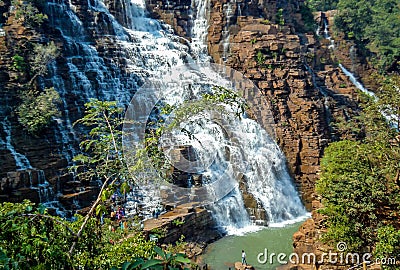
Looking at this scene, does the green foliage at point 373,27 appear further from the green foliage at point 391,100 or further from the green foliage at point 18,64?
the green foliage at point 18,64

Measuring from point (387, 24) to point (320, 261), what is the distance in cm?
3066

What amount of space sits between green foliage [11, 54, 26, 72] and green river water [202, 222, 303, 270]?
10.1 meters

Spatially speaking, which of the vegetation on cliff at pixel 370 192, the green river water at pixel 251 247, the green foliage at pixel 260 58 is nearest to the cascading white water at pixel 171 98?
the green river water at pixel 251 247

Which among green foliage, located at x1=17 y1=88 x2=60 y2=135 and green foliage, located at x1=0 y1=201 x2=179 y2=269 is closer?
green foliage, located at x1=0 y1=201 x2=179 y2=269

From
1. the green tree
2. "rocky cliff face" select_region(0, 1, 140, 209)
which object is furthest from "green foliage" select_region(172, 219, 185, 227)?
the green tree

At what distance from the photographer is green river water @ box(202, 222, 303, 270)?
40.3 feet

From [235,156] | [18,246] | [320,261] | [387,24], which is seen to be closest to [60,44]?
[235,156]

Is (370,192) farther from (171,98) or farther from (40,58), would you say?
(40,58)

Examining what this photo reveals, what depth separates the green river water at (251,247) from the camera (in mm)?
12273

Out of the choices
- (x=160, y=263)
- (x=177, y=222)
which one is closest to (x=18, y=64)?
(x=177, y=222)

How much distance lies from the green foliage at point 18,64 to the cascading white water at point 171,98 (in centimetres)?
148

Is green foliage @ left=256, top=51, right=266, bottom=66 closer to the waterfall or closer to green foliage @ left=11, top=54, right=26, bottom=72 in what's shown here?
the waterfall

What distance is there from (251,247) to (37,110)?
922 centimetres

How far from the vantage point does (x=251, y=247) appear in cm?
1357
